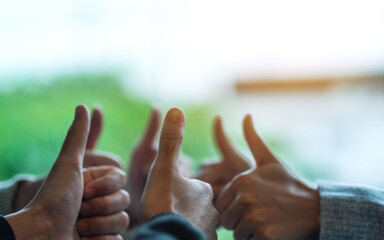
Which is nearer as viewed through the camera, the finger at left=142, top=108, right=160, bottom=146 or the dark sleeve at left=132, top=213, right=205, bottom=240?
the dark sleeve at left=132, top=213, right=205, bottom=240

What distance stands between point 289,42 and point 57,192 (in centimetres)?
135

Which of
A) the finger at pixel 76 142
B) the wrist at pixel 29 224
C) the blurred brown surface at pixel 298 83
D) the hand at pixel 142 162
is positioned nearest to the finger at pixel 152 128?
the hand at pixel 142 162

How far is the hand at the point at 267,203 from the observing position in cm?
73

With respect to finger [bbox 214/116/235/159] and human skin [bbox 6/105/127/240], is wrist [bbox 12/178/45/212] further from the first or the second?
finger [bbox 214/116/235/159]

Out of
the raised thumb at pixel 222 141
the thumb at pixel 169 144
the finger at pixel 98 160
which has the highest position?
the thumb at pixel 169 144

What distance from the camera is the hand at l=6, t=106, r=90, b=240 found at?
0.63 metres

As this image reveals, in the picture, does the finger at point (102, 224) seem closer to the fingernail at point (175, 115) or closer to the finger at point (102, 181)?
the finger at point (102, 181)

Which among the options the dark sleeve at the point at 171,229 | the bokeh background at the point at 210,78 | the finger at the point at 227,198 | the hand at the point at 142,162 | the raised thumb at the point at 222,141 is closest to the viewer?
the dark sleeve at the point at 171,229

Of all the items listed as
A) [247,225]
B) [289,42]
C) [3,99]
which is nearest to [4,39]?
[3,99]

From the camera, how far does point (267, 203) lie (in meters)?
0.76

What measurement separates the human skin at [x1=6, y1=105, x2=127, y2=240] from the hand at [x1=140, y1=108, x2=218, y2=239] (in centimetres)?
18

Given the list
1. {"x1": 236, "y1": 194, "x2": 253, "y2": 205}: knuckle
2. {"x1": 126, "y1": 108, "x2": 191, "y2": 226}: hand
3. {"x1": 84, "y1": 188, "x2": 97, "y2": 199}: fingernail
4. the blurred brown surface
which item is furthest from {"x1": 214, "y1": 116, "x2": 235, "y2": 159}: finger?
the blurred brown surface

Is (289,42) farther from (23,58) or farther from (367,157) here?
(23,58)

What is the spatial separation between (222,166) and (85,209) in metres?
0.42
